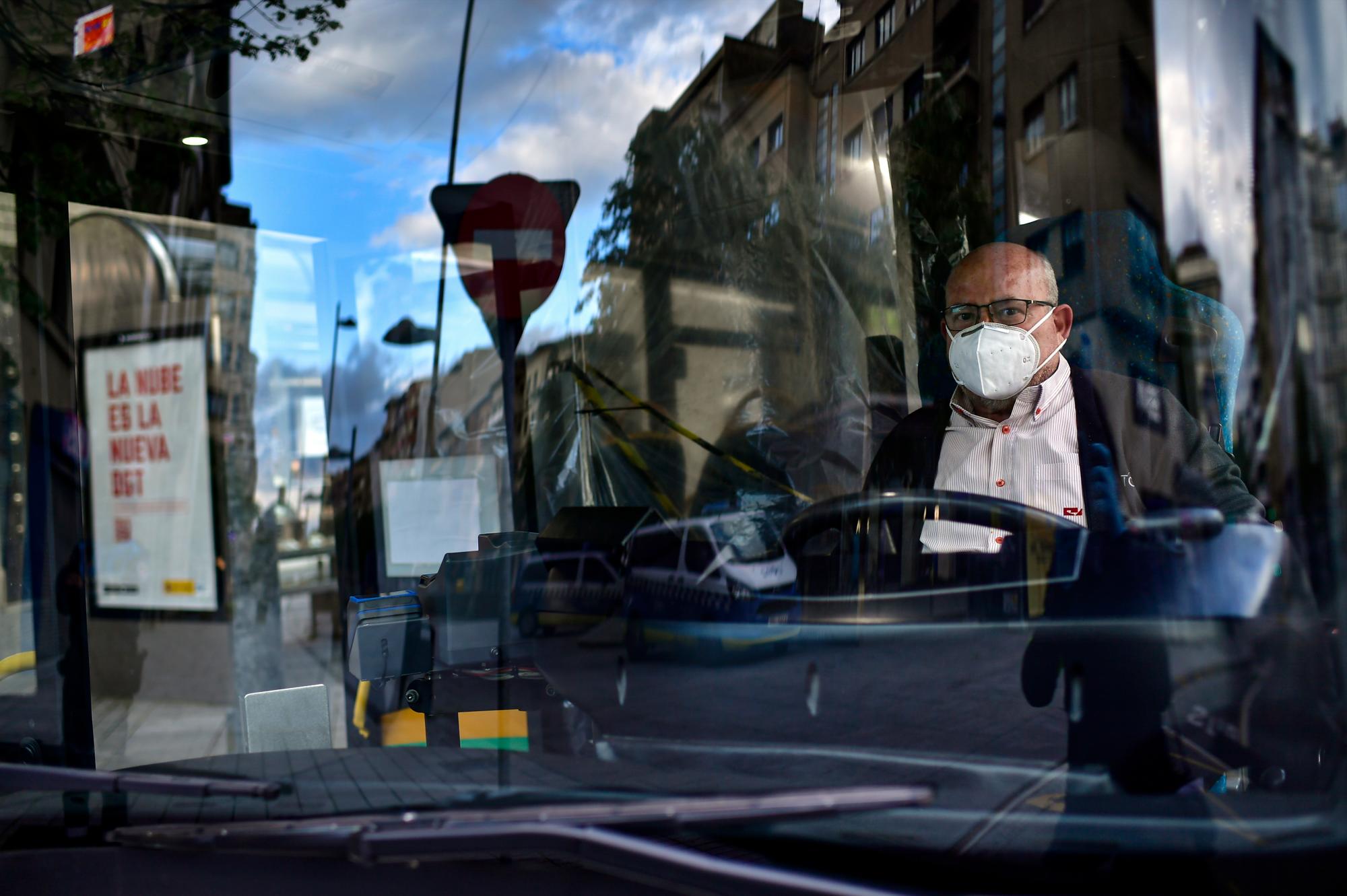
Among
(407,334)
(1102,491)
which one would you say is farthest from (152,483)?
A: (1102,491)

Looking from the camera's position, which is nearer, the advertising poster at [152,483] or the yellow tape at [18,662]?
the yellow tape at [18,662]

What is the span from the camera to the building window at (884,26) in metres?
1.52

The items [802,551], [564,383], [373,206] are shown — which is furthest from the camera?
[373,206]

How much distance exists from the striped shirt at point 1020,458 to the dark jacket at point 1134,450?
15 millimetres

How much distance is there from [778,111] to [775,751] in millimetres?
1091

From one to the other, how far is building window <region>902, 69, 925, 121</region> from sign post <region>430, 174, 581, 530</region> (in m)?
0.78

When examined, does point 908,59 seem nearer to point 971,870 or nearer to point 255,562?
point 971,870

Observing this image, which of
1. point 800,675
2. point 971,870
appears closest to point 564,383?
point 800,675

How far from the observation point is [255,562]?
16.6 feet

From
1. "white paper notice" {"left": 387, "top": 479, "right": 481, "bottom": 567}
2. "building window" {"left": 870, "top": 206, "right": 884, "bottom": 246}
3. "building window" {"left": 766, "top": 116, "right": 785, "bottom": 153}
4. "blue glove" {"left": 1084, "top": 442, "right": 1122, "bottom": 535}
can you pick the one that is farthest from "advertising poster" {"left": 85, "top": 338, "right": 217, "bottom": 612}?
"blue glove" {"left": 1084, "top": 442, "right": 1122, "bottom": 535}

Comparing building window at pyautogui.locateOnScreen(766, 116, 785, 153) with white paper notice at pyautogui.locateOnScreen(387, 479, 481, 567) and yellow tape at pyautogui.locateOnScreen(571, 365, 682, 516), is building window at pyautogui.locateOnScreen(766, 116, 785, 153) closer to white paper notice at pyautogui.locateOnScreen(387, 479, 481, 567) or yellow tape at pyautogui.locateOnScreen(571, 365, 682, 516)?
yellow tape at pyautogui.locateOnScreen(571, 365, 682, 516)

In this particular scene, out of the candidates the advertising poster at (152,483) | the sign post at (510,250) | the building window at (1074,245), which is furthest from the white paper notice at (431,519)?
the advertising poster at (152,483)

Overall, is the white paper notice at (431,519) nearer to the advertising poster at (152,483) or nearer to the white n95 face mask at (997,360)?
the white n95 face mask at (997,360)

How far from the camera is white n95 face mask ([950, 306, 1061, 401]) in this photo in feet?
4.89
